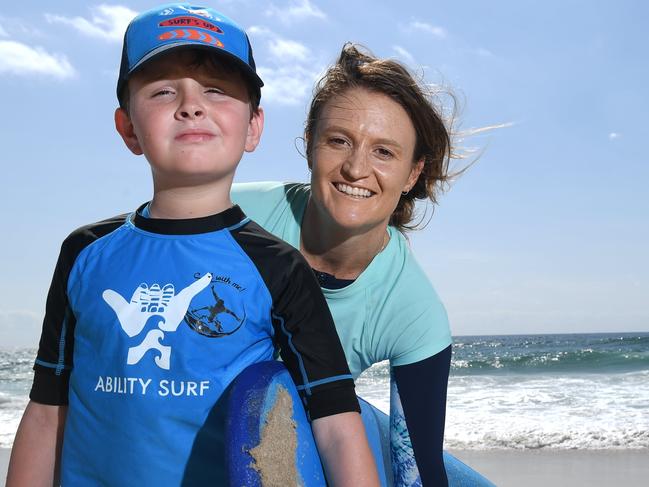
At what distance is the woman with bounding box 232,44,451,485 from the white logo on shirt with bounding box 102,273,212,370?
1166 millimetres

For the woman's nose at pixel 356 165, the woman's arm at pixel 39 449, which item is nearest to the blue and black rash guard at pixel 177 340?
the woman's arm at pixel 39 449

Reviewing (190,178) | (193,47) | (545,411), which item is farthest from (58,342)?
(545,411)

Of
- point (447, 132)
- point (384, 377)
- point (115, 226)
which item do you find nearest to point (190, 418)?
point (115, 226)

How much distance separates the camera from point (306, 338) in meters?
1.45

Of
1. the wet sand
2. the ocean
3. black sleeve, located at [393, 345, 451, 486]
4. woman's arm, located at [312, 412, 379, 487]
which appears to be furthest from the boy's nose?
the ocean

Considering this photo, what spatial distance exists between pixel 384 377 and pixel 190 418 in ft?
41.8

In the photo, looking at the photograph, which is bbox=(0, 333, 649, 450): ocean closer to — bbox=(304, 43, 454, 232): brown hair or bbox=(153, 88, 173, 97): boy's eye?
bbox=(304, 43, 454, 232): brown hair

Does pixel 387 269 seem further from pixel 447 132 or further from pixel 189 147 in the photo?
pixel 189 147

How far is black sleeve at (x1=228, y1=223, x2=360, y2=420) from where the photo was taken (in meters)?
1.44

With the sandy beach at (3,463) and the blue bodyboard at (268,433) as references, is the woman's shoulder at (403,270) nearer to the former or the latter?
the blue bodyboard at (268,433)

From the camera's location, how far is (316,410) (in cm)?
144

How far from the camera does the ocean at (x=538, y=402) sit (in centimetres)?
696

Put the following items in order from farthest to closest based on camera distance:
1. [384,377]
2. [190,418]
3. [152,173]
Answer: [384,377] < [152,173] < [190,418]

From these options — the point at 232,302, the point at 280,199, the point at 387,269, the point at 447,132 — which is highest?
the point at 447,132
